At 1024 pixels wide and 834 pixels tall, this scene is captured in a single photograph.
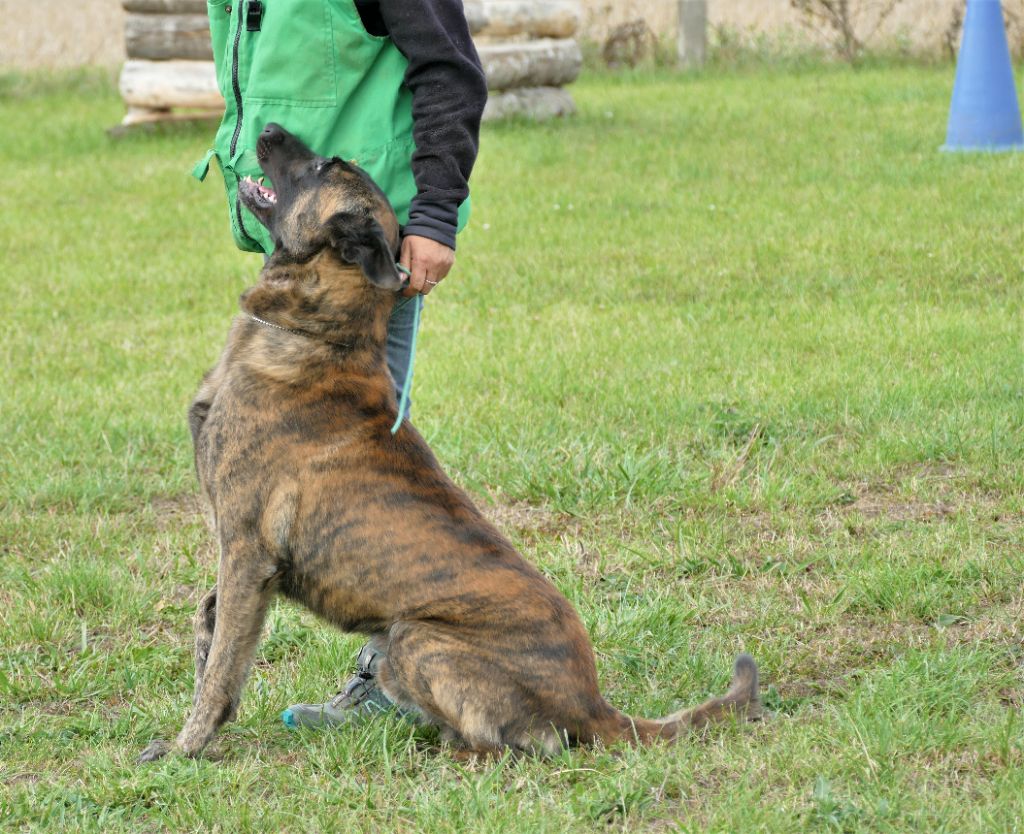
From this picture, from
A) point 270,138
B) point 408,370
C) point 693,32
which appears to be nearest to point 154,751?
point 408,370

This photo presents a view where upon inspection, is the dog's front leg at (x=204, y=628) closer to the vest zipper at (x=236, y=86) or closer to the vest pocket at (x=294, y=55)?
the vest zipper at (x=236, y=86)

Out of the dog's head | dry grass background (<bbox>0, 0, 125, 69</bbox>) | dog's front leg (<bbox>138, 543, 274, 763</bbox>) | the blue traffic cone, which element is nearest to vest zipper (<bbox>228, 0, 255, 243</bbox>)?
the dog's head

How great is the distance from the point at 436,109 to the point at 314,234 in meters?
0.47

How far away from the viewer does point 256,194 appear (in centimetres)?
376

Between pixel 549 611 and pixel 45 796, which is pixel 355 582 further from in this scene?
pixel 45 796

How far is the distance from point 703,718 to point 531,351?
147 inches

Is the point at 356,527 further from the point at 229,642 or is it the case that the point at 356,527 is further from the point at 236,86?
the point at 236,86

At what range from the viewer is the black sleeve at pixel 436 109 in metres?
3.65

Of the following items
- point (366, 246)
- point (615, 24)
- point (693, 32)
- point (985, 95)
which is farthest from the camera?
point (615, 24)

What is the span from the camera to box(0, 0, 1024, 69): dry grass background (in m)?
17.3

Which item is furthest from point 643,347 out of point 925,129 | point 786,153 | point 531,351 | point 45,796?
point 925,129

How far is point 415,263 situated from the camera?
3684 mm

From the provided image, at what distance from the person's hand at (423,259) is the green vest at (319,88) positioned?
179mm

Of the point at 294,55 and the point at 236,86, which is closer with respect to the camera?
the point at 294,55
